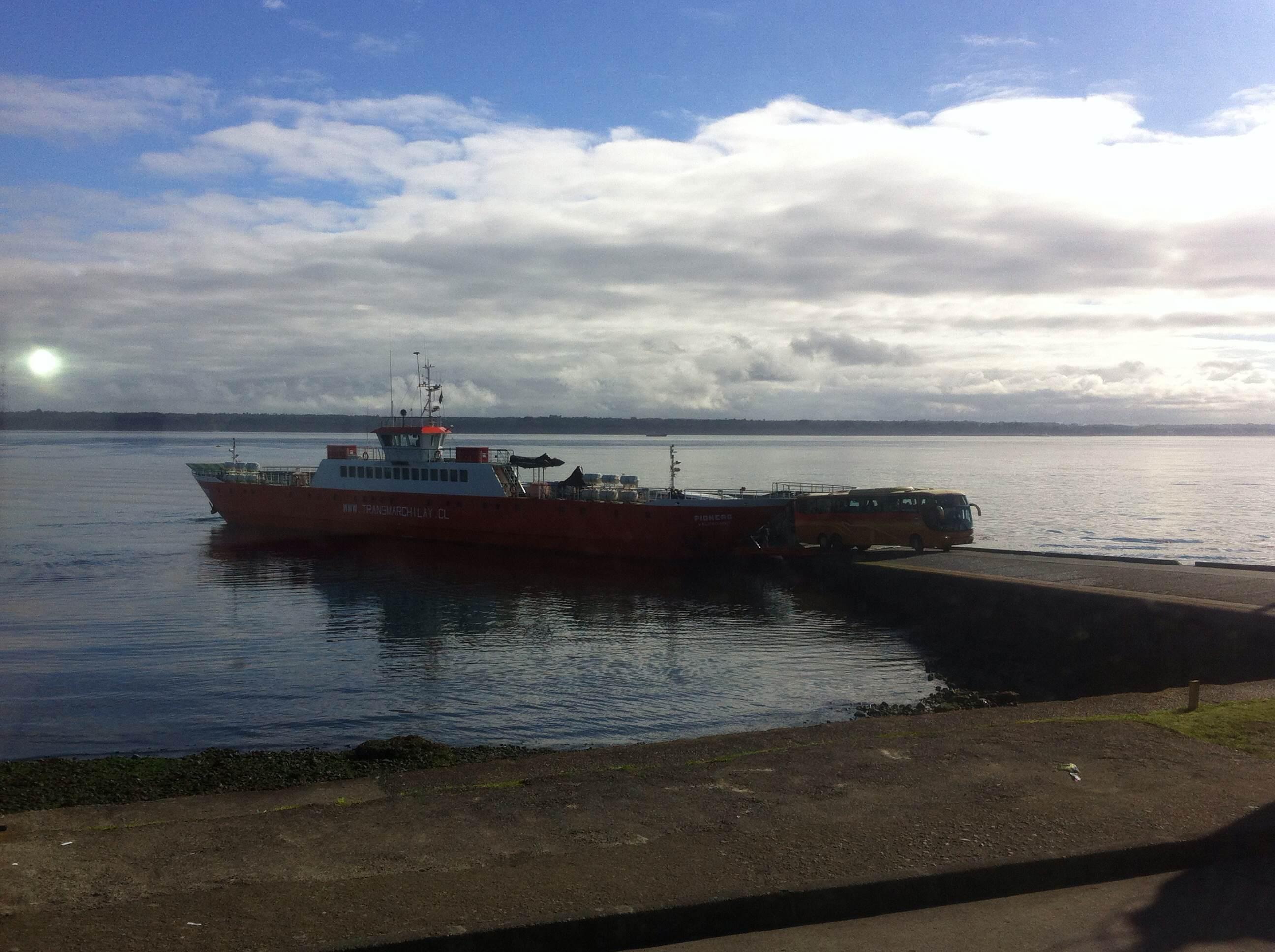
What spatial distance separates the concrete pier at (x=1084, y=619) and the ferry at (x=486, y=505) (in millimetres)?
10421

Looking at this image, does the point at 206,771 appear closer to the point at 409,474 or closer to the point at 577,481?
the point at 577,481

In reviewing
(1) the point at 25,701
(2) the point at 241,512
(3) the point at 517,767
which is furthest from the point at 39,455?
(3) the point at 517,767

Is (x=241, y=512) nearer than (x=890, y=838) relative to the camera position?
No

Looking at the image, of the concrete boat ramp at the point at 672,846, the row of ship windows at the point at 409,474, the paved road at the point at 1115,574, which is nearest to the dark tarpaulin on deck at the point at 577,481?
the row of ship windows at the point at 409,474

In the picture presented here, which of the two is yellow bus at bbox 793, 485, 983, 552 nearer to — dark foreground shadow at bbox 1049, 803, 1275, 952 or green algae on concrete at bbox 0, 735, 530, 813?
green algae on concrete at bbox 0, 735, 530, 813

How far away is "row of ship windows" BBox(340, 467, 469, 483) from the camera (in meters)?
49.5

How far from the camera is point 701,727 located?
1833 cm

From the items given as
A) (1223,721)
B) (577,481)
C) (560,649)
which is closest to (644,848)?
(1223,721)

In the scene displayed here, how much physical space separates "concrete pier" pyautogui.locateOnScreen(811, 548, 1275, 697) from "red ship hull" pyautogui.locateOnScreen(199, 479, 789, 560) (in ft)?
33.5

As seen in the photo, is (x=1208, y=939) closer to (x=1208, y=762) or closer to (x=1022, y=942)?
(x=1022, y=942)

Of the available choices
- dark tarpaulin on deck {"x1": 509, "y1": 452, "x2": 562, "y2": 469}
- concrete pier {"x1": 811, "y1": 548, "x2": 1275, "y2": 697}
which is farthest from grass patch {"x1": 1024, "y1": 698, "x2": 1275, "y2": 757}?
dark tarpaulin on deck {"x1": 509, "y1": 452, "x2": 562, "y2": 469}

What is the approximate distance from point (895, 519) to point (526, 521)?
1777cm

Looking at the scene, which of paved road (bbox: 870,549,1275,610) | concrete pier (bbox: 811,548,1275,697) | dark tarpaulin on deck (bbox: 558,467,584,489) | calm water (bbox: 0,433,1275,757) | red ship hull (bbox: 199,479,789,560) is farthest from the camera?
dark tarpaulin on deck (bbox: 558,467,584,489)

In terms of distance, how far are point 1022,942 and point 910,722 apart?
610 cm
